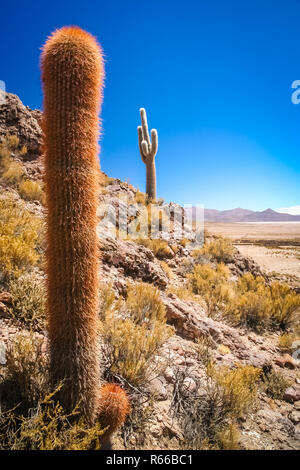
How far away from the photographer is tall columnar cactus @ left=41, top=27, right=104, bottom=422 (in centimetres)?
237

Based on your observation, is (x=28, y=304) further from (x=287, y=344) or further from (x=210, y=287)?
(x=287, y=344)

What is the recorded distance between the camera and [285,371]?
201 inches

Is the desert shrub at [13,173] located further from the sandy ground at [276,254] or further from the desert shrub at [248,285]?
the sandy ground at [276,254]

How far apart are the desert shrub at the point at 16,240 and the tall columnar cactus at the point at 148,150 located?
10900mm

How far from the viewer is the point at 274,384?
432cm

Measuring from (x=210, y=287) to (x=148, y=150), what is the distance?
11.4 m

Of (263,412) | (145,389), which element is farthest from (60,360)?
(263,412)

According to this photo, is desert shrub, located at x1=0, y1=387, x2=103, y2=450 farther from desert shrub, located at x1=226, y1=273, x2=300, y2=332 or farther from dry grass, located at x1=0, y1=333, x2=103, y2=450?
desert shrub, located at x1=226, y1=273, x2=300, y2=332

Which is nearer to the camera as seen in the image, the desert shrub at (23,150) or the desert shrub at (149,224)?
the desert shrub at (23,150)

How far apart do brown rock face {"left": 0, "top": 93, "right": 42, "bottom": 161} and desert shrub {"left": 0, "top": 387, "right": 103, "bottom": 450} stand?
850cm

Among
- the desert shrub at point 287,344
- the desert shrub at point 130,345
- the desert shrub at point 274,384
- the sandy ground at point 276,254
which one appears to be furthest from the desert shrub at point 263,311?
the sandy ground at point 276,254

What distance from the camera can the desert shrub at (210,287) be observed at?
701 cm

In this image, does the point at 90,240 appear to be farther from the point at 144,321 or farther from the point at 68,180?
the point at 144,321

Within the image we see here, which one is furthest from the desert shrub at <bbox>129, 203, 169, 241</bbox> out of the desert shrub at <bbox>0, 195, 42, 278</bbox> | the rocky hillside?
the desert shrub at <bbox>0, 195, 42, 278</bbox>
